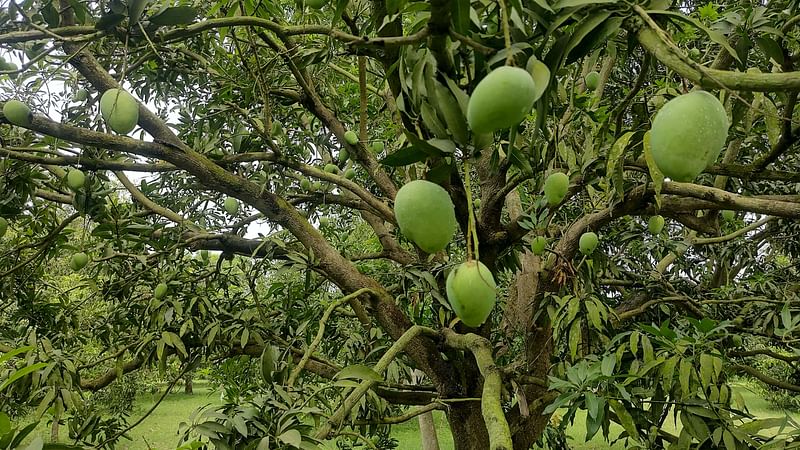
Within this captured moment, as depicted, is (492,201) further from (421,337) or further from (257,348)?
(257,348)

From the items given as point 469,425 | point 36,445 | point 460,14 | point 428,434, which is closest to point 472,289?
point 460,14

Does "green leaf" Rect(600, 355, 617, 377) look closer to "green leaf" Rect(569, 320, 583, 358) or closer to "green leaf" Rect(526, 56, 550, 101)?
"green leaf" Rect(569, 320, 583, 358)

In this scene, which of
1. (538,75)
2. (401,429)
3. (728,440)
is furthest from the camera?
(401,429)

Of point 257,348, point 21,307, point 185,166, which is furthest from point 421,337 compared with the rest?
point 21,307

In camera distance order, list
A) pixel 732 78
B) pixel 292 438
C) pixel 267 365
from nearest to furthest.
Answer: pixel 732 78 < pixel 292 438 < pixel 267 365

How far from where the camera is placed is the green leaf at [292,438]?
1024 millimetres

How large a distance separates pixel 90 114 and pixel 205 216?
0.94 meters

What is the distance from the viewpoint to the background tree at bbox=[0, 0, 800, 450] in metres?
0.90

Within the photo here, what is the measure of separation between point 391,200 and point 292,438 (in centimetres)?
184

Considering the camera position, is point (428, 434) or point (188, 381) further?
point (188, 381)

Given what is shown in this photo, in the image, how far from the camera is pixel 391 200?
280 centimetres

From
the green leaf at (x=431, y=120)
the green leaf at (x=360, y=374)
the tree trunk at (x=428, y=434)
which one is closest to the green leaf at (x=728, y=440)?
the green leaf at (x=360, y=374)

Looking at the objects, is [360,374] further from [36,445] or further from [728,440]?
[728,440]

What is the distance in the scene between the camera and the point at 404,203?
0.80m
